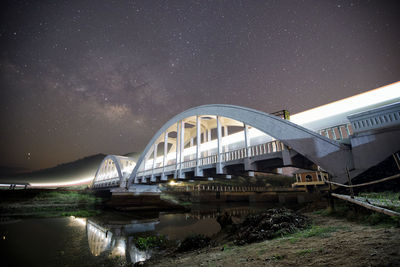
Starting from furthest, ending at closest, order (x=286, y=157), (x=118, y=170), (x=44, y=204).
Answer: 1. (x=118, y=170)
2. (x=44, y=204)
3. (x=286, y=157)

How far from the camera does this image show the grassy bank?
68.7 feet

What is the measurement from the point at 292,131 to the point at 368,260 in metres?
7.51

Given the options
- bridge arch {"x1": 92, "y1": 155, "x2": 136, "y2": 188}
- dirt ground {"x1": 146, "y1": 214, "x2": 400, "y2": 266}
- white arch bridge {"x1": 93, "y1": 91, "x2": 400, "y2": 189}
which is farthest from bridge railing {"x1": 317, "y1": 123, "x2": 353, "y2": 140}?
bridge arch {"x1": 92, "y1": 155, "x2": 136, "y2": 188}

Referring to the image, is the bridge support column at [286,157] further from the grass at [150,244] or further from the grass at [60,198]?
the grass at [60,198]

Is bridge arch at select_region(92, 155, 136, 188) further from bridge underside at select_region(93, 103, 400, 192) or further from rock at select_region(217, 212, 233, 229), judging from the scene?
rock at select_region(217, 212, 233, 229)

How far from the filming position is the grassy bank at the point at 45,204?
20.9 metres

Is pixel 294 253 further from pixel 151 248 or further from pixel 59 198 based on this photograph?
pixel 59 198

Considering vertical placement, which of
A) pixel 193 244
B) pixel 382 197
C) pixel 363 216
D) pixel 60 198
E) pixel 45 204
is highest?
pixel 382 197

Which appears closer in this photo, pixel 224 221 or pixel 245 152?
pixel 224 221

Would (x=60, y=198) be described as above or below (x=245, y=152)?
below

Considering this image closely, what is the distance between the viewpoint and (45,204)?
80.5 feet

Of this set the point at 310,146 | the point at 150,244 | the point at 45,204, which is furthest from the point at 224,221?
the point at 45,204

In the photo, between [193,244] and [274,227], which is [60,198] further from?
[274,227]

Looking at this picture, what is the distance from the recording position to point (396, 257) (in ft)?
7.14
